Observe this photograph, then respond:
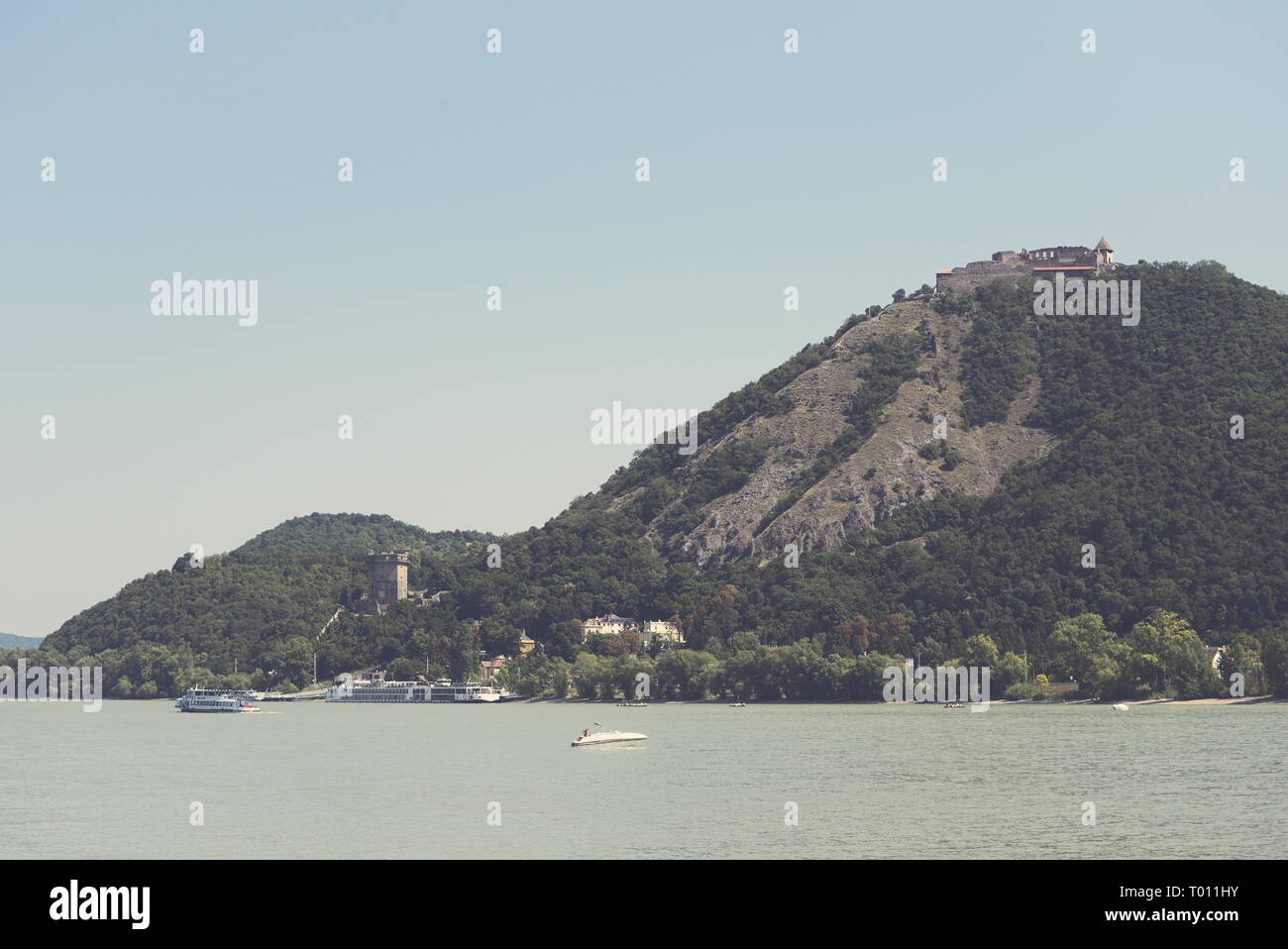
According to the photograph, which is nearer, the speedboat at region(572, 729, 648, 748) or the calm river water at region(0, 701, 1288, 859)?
the calm river water at region(0, 701, 1288, 859)

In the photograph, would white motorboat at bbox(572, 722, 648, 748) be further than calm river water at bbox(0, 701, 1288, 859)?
Yes

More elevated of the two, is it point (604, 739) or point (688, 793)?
point (688, 793)

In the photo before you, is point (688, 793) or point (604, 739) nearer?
point (688, 793)

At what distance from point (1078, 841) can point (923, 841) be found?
5.51 meters

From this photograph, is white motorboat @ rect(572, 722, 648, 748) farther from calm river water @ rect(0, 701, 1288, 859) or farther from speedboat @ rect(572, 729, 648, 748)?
calm river water @ rect(0, 701, 1288, 859)

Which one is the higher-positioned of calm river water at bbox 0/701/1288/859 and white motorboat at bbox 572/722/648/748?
calm river water at bbox 0/701/1288/859

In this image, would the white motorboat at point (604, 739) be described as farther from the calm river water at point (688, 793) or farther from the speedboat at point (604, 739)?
the calm river water at point (688, 793)

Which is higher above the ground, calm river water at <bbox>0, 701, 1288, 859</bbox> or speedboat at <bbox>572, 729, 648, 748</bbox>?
calm river water at <bbox>0, 701, 1288, 859</bbox>

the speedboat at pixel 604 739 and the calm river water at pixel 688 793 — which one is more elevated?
the calm river water at pixel 688 793

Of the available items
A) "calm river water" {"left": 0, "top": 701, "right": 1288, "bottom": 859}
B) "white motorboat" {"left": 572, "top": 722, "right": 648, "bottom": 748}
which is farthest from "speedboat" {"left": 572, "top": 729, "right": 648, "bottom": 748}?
"calm river water" {"left": 0, "top": 701, "right": 1288, "bottom": 859}

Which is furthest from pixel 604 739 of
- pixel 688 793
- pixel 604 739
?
pixel 688 793

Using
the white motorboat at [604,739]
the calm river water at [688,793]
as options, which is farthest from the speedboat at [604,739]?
the calm river water at [688,793]

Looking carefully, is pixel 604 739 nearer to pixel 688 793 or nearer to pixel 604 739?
pixel 604 739
